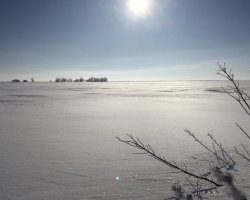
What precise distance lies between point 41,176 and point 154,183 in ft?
4.06

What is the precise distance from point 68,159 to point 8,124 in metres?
3.70

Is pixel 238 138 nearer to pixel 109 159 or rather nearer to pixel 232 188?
pixel 109 159

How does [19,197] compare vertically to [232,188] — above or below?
below

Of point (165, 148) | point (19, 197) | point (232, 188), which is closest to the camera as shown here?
point (232, 188)

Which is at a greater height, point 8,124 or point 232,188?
point 232,188

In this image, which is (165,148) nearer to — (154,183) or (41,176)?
(154,183)

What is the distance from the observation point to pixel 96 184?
10.3 ft

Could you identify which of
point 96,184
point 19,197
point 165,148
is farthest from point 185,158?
point 19,197

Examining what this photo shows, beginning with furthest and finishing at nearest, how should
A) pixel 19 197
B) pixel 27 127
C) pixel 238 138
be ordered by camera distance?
pixel 27 127 → pixel 238 138 → pixel 19 197

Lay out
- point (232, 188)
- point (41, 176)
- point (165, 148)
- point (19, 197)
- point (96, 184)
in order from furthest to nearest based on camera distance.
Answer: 1. point (165, 148)
2. point (41, 176)
3. point (96, 184)
4. point (19, 197)
5. point (232, 188)

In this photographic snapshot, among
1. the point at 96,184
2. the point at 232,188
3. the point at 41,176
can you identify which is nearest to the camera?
the point at 232,188

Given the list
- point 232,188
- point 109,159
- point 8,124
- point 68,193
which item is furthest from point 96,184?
point 8,124

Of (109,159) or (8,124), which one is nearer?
(109,159)

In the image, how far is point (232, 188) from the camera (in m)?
0.63
